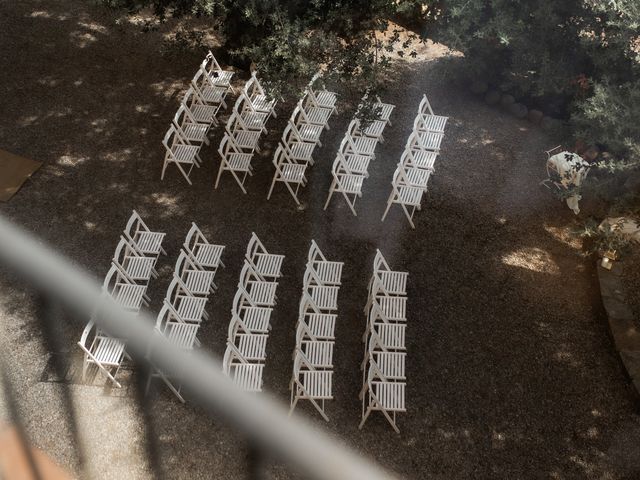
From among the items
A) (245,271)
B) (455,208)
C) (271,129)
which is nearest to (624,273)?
(455,208)

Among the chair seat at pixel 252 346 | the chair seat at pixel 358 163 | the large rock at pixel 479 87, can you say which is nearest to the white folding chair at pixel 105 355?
the chair seat at pixel 252 346

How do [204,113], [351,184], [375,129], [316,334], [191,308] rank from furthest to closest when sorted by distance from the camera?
[204,113]
[375,129]
[351,184]
[191,308]
[316,334]

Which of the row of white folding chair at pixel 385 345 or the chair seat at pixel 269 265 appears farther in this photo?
the chair seat at pixel 269 265

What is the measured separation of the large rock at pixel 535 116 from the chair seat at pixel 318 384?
715 centimetres

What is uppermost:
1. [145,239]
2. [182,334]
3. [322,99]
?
[322,99]

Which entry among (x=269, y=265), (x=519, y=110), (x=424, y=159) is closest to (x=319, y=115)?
(x=424, y=159)

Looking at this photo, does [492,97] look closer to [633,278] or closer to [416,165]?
[416,165]

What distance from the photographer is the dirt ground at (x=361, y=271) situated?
8117mm

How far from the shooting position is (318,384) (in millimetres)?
8180

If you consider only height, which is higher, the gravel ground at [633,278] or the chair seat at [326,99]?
the chair seat at [326,99]

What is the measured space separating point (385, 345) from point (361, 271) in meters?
1.72

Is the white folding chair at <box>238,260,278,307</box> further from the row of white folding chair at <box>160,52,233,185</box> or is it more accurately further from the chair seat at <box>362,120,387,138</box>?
the chair seat at <box>362,120,387,138</box>

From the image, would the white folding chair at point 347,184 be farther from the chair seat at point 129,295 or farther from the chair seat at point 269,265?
the chair seat at point 129,295

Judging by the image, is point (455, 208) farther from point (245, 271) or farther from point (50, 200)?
point (50, 200)
